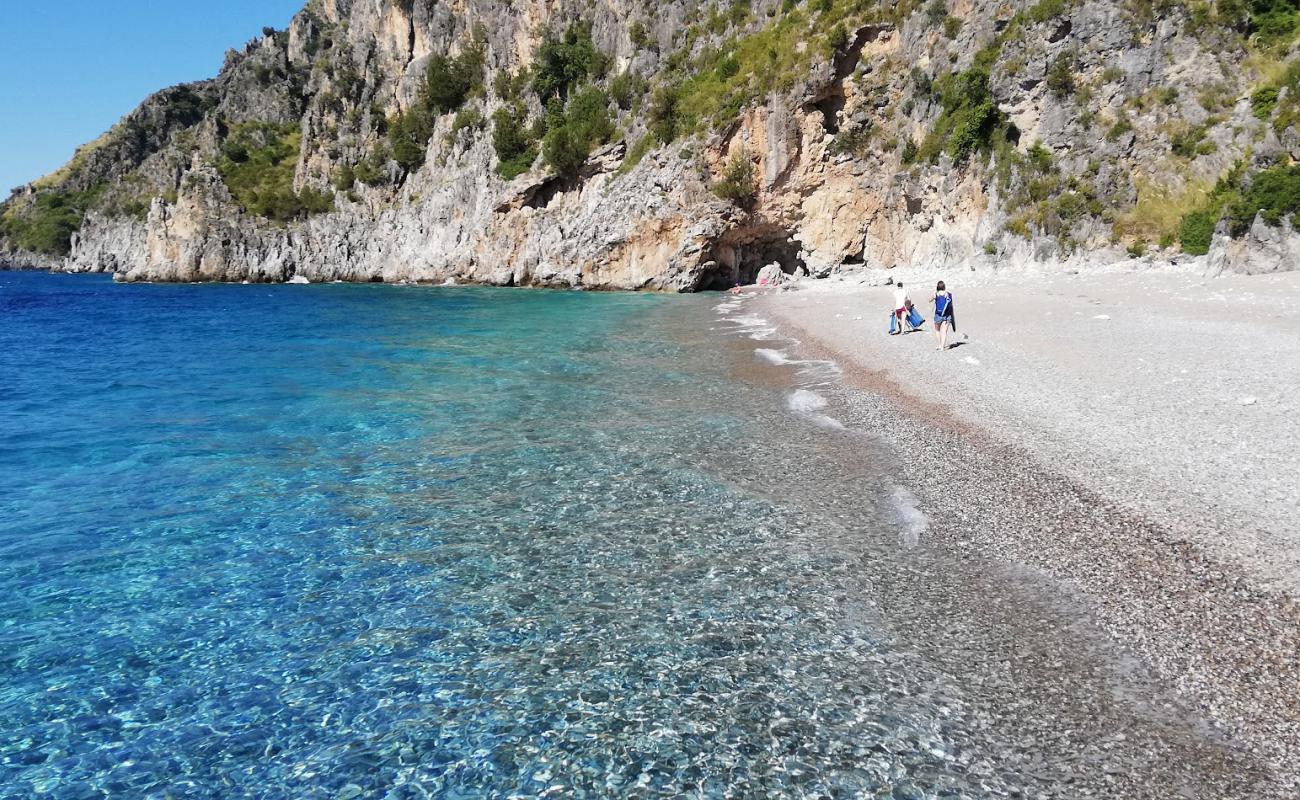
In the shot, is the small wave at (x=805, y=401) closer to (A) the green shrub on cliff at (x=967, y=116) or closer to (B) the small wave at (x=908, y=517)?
A: (B) the small wave at (x=908, y=517)

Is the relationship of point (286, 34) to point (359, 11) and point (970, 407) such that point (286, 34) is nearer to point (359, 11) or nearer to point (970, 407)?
point (359, 11)

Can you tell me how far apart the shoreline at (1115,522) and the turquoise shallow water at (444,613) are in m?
1.63

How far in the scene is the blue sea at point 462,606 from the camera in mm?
4621

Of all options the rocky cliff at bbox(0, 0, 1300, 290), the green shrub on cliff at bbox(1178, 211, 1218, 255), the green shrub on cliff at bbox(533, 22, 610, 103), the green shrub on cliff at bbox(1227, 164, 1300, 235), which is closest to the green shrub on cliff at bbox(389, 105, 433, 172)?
the rocky cliff at bbox(0, 0, 1300, 290)

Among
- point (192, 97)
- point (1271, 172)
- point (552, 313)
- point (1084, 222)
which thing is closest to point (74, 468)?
point (552, 313)

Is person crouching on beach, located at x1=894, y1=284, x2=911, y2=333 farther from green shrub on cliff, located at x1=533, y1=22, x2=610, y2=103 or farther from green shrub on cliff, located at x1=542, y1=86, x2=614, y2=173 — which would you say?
green shrub on cliff, located at x1=533, y1=22, x2=610, y2=103

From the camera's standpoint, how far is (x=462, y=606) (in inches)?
260

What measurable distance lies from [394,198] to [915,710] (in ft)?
285

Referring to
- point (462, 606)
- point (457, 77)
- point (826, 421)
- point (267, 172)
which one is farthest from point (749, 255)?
point (267, 172)

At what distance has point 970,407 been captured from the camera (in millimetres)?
12555

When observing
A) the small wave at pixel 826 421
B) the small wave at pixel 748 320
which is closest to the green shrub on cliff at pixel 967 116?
the small wave at pixel 748 320

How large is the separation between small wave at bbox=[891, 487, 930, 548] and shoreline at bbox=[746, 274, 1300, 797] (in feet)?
0.37

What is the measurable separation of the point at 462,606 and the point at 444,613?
18 cm

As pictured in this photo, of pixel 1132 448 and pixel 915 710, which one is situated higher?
pixel 1132 448
